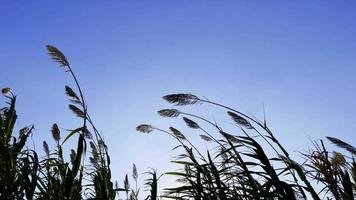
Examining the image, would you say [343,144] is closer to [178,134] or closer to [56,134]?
[178,134]

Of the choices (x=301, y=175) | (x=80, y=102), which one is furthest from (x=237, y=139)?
Answer: (x=80, y=102)

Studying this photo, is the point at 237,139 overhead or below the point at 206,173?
overhead

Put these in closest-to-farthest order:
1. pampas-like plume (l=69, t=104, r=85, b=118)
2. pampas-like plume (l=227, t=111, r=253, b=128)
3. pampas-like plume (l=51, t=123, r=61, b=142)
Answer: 1. pampas-like plume (l=227, t=111, r=253, b=128)
2. pampas-like plume (l=69, t=104, r=85, b=118)
3. pampas-like plume (l=51, t=123, r=61, b=142)

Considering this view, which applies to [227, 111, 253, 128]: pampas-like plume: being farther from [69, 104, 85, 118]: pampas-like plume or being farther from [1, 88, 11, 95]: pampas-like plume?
[1, 88, 11, 95]: pampas-like plume

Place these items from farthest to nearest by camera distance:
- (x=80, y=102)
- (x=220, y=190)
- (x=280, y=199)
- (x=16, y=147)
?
(x=80, y=102) → (x=16, y=147) → (x=220, y=190) → (x=280, y=199)

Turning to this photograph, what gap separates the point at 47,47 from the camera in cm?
374

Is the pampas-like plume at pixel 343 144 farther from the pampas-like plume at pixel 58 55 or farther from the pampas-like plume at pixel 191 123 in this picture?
the pampas-like plume at pixel 58 55

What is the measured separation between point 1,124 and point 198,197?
1967mm

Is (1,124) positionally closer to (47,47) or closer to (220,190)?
(47,47)

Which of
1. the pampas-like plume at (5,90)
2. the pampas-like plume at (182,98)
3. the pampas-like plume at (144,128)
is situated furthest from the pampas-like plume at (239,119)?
the pampas-like plume at (5,90)

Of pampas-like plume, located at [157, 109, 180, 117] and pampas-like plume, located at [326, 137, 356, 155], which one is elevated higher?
pampas-like plume, located at [157, 109, 180, 117]

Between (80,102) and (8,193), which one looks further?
(80,102)

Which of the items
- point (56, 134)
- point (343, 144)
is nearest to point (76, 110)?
point (56, 134)

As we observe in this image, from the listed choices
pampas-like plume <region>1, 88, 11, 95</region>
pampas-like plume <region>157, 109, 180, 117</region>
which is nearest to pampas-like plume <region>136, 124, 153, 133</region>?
pampas-like plume <region>157, 109, 180, 117</region>
